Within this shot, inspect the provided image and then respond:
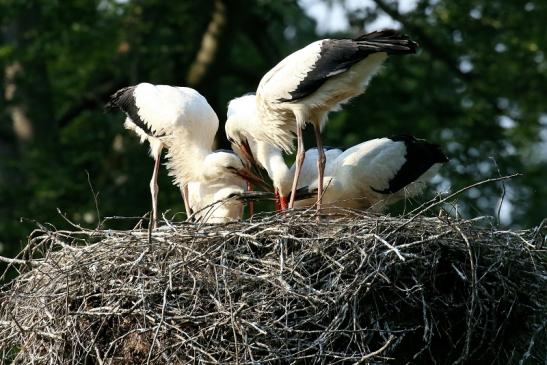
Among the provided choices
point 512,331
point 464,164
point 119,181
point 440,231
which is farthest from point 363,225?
point 464,164

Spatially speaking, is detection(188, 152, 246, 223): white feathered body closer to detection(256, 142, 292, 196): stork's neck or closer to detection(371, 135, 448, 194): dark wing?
detection(256, 142, 292, 196): stork's neck

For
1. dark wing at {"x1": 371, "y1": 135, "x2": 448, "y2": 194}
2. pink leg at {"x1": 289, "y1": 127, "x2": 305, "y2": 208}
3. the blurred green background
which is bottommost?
the blurred green background

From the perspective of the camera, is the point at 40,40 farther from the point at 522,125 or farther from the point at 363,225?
the point at 363,225

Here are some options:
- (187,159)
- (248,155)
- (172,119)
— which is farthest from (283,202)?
(172,119)

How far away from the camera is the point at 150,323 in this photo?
7840 mm

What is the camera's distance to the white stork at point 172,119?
35.2ft

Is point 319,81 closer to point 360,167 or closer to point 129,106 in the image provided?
point 360,167

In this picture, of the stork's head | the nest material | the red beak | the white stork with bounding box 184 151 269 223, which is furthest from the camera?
the stork's head

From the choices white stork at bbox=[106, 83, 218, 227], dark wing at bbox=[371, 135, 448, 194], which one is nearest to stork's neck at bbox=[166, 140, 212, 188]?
white stork at bbox=[106, 83, 218, 227]

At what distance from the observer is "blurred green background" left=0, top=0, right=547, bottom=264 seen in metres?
17.0

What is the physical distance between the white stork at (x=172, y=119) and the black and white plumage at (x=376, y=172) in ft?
2.87

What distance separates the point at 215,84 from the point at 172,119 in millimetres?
6846

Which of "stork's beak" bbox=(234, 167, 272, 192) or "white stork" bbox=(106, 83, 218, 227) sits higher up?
"white stork" bbox=(106, 83, 218, 227)

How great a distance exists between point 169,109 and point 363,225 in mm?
2976
